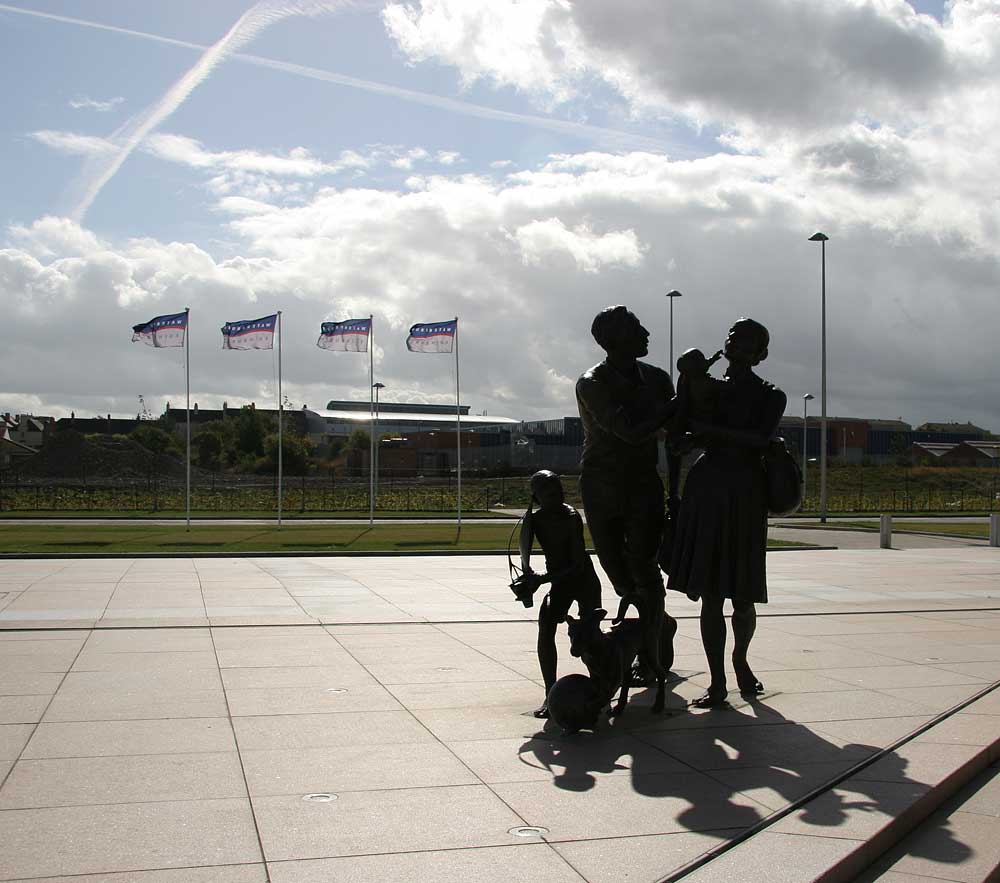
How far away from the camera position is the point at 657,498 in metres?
6.64

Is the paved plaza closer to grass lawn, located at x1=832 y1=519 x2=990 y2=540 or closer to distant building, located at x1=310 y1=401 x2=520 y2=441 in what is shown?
grass lawn, located at x1=832 y1=519 x2=990 y2=540

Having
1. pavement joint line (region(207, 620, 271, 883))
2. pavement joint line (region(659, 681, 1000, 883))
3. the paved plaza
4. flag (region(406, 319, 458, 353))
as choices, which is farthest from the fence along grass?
pavement joint line (region(659, 681, 1000, 883))

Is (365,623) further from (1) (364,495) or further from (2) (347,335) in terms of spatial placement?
(1) (364,495)

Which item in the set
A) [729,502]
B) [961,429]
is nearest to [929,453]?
[961,429]

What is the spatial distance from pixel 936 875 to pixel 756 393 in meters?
3.27

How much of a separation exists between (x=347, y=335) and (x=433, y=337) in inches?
113

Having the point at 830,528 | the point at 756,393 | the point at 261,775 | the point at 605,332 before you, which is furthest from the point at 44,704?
the point at 830,528

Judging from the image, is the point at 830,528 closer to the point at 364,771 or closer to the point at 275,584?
the point at 275,584

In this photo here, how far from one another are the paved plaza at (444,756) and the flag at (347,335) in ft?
80.5

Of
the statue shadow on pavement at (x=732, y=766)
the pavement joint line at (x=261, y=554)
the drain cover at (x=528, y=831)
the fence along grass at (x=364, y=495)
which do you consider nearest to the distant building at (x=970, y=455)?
the fence along grass at (x=364, y=495)

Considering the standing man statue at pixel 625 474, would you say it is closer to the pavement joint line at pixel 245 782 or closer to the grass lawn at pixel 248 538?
the pavement joint line at pixel 245 782

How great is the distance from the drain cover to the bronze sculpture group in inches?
78.2

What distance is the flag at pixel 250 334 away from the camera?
32.8 meters

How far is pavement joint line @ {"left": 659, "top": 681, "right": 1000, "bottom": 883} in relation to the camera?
151 inches
